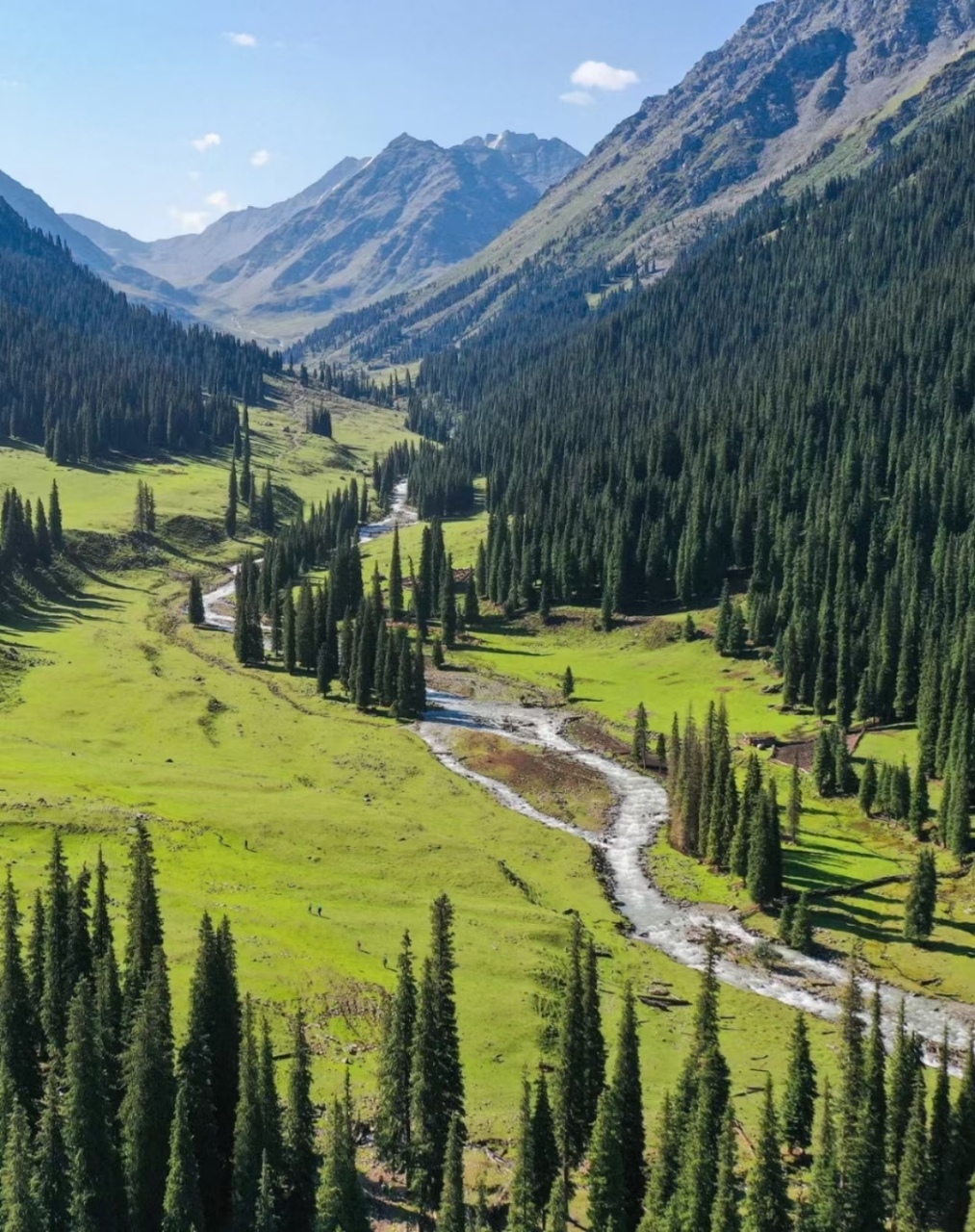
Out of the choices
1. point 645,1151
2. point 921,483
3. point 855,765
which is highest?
point 921,483

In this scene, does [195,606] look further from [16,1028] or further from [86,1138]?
[86,1138]

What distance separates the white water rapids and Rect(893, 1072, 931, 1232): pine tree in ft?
55.5

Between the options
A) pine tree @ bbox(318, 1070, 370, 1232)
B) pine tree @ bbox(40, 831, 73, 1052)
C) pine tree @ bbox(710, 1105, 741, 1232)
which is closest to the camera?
pine tree @ bbox(710, 1105, 741, 1232)

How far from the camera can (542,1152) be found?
52.8 m

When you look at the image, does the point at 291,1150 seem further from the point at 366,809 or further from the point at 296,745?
the point at 296,745

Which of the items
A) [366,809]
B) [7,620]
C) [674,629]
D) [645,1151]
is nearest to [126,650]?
[7,620]

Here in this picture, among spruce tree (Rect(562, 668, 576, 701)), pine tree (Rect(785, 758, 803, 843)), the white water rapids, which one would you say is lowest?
the white water rapids

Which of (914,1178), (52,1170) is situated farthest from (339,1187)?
(914,1178)

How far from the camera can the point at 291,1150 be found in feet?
170

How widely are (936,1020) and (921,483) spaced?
5624 inches

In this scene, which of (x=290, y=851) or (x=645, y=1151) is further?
(x=290, y=851)

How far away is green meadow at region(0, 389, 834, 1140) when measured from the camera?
68062 millimetres

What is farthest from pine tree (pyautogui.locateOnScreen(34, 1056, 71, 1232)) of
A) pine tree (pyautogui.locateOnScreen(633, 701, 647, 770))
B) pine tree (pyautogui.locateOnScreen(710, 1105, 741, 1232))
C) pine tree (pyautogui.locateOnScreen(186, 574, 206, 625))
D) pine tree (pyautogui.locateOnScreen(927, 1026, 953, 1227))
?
pine tree (pyautogui.locateOnScreen(186, 574, 206, 625))

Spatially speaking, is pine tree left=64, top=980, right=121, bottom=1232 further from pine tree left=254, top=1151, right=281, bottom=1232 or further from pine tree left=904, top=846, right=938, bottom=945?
pine tree left=904, top=846, right=938, bottom=945
